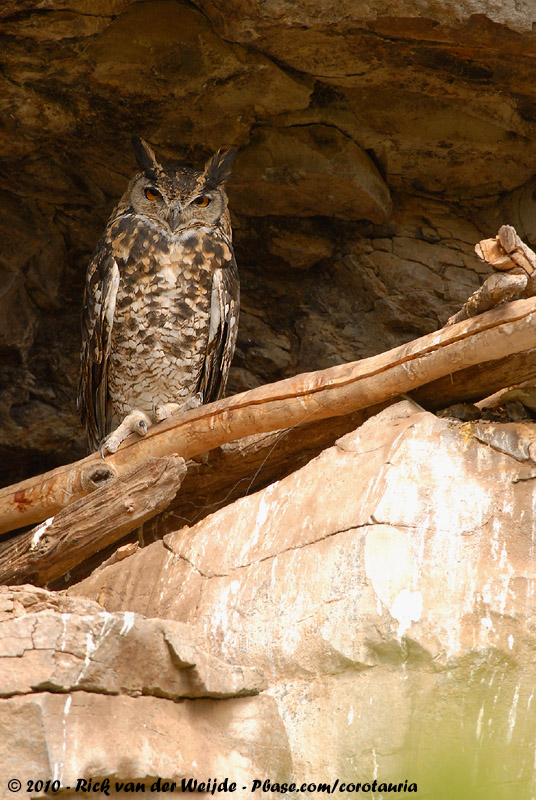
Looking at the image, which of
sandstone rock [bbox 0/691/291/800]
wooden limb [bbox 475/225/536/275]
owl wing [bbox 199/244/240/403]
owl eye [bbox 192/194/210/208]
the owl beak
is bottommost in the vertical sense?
sandstone rock [bbox 0/691/291/800]

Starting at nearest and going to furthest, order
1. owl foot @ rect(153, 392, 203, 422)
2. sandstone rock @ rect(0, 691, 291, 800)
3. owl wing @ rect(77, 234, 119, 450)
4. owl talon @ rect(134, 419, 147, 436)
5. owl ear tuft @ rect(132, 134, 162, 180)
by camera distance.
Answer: sandstone rock @ rect(0, 691, 291, 800)
owl talon @ rect(134, 419, 147, 436)
owl foot @ rect(153, 392, 203, 422)
owl wing @ rect(77, 234, 119, 450)
owl ear tuft @ rect(132, 134, 162, 180)

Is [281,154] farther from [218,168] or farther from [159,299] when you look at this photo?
[159,299]

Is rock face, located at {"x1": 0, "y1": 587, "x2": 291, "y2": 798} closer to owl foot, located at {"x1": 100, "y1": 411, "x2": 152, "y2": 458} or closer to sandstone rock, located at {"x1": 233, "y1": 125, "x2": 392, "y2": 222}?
owl foot, located at {"x1": 100, "y1": 411, "x2": 152, "y2": 458}

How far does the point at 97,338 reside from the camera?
4.18 meters

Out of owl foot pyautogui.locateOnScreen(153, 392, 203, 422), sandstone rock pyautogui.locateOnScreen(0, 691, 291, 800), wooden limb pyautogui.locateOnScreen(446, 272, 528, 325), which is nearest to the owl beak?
owl foot pyautogui.locateOnScreen(153, 392, 203, 422)

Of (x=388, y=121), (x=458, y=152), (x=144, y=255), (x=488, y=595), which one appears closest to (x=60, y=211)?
(x=144, y=255)

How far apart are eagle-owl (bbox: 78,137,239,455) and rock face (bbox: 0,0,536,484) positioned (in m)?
0.34

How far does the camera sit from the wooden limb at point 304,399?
2.89 meters

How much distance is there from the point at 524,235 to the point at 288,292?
1.35 m

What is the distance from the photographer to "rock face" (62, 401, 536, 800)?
2.42 meters

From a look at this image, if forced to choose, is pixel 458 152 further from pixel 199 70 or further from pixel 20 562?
pixel 20 562

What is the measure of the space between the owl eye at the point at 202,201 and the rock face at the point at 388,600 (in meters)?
1.75

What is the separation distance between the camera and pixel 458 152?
459 cm

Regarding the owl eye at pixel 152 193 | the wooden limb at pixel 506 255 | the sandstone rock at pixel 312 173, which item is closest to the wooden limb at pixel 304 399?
the wooden limb at pixel 506 255
